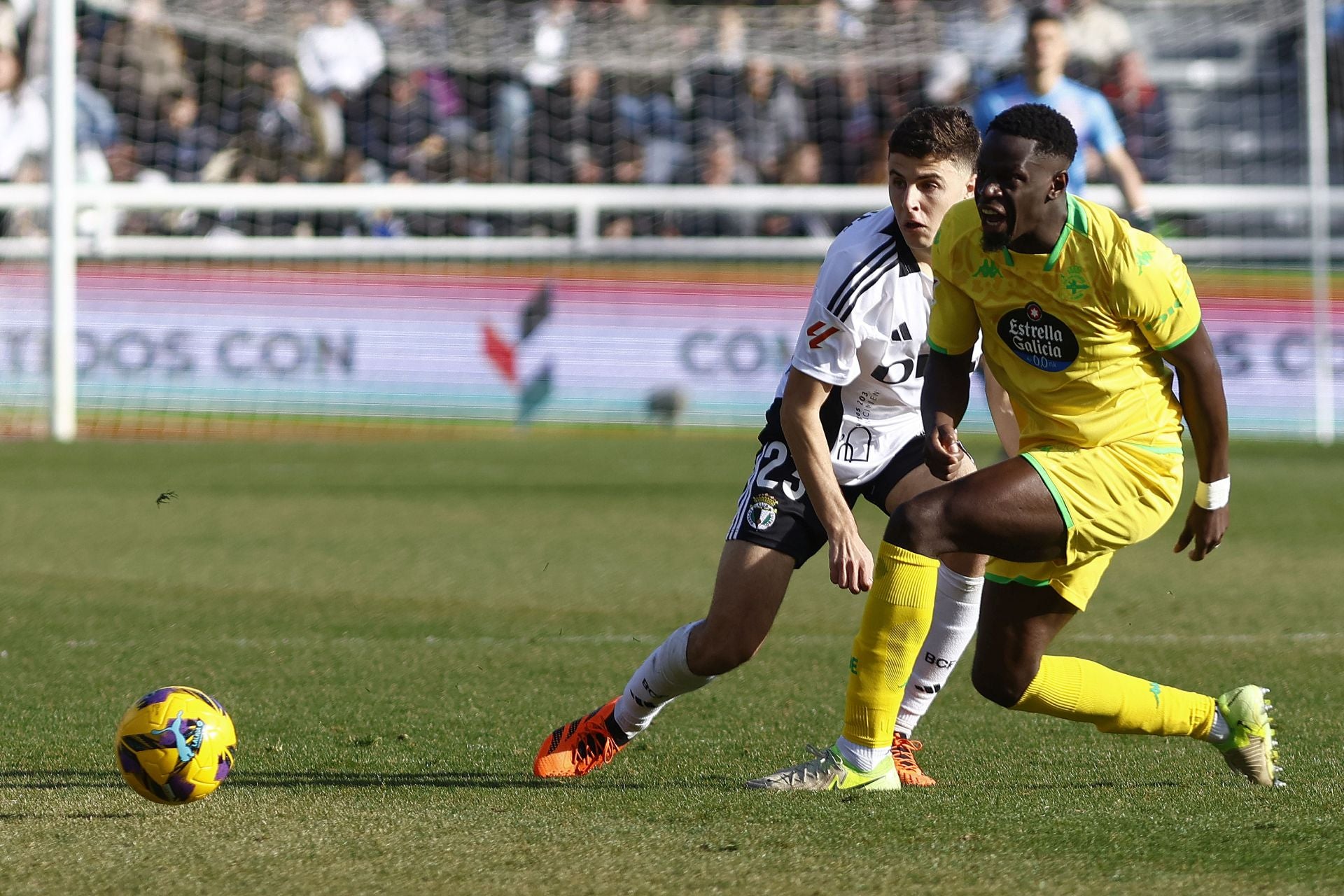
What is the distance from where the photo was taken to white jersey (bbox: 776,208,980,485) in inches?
175

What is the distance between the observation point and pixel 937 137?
4492 millimetres

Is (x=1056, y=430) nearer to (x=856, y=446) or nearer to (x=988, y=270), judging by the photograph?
(x=988, y=270)

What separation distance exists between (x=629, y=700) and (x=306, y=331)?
11.0 m

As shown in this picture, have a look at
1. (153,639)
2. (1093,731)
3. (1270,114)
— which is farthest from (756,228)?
(1093,731)

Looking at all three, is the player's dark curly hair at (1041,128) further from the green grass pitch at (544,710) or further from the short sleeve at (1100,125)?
the short sleeve at (1100,125)

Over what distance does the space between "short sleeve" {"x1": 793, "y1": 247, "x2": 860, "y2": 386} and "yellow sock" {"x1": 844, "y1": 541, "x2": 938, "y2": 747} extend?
1.44ft

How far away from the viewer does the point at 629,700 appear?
4.77m

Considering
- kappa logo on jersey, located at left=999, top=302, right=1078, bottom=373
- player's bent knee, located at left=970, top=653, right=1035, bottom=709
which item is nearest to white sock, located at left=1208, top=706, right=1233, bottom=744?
player's bent knee, located at left=970, top=653, right=1035, bottom=709

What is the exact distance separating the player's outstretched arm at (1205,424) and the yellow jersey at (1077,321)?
0.15ft

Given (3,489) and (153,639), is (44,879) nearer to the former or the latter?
(153,639)

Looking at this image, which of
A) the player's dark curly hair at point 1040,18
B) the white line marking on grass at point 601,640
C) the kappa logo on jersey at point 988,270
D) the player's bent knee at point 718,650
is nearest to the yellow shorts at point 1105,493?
the kappa logo on jersey at point 988,270

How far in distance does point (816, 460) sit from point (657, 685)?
732 millimetres

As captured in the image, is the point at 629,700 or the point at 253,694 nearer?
the point at 629,700

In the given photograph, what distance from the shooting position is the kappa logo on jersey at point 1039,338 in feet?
13.8
